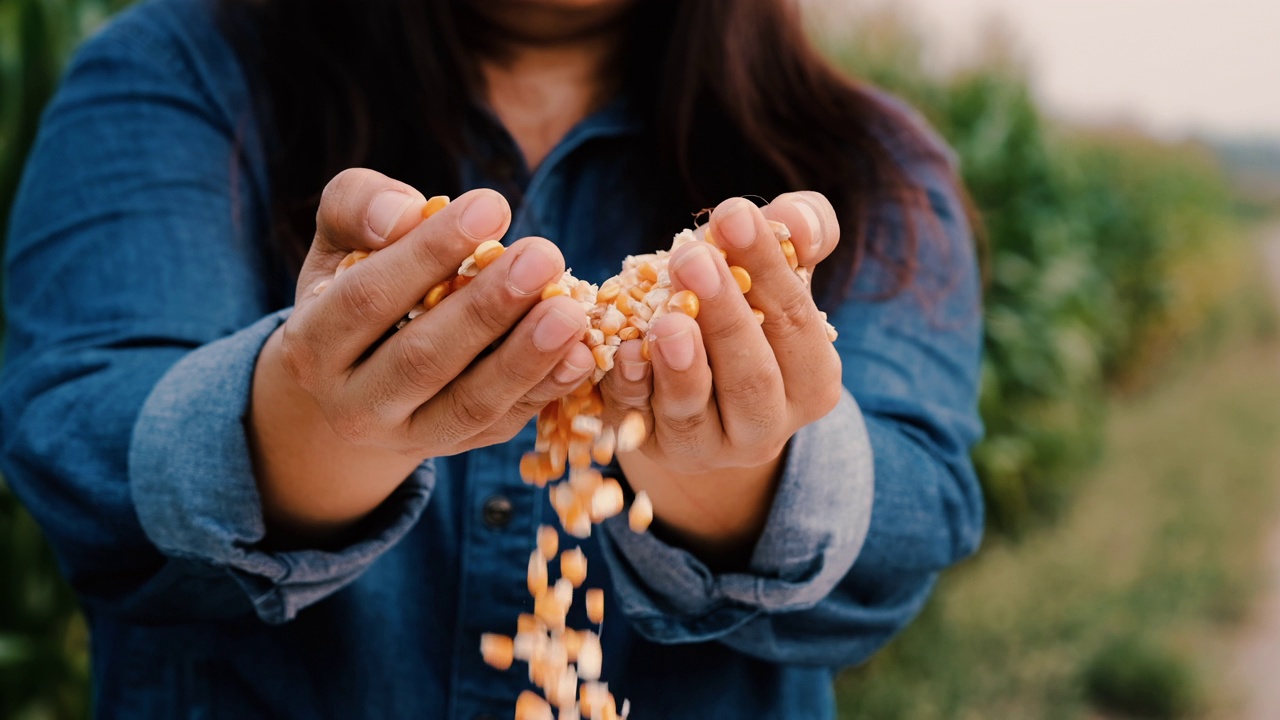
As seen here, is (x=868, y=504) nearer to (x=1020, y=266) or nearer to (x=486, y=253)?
(x=486, y=253)

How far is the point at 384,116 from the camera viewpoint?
4.47 ft

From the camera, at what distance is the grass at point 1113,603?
128 inches

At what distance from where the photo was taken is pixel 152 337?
1.16m

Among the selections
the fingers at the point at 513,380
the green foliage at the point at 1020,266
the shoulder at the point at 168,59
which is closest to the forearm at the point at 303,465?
the fingers at the point at 513,380

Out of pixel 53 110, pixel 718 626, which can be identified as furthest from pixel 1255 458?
pixel 53 110

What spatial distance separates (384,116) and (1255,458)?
5.56 meters

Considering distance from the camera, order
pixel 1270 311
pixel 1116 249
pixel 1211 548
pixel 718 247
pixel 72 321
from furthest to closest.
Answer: pixel 1270 311
pixel 1116 249
pixel 1211 548
pixel 72 321
pixel 718 247

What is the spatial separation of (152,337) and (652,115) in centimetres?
69

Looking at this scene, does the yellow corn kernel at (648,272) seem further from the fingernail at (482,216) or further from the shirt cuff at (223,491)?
the shirt cuff at (223,491)

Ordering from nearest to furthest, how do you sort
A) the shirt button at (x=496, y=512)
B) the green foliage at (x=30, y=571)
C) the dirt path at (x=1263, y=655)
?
the shirt button at (x=496, y=512)
the green foliage at (x=30, y=571)
the dirt path at (x=1263, y=655)

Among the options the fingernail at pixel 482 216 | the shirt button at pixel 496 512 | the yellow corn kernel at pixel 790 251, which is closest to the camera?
the fingernail at pixel 482 216

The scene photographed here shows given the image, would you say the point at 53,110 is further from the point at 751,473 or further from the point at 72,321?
the point at 751,473

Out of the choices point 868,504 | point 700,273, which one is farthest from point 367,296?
point 868,504

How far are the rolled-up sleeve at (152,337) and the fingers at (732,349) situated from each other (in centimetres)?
36
